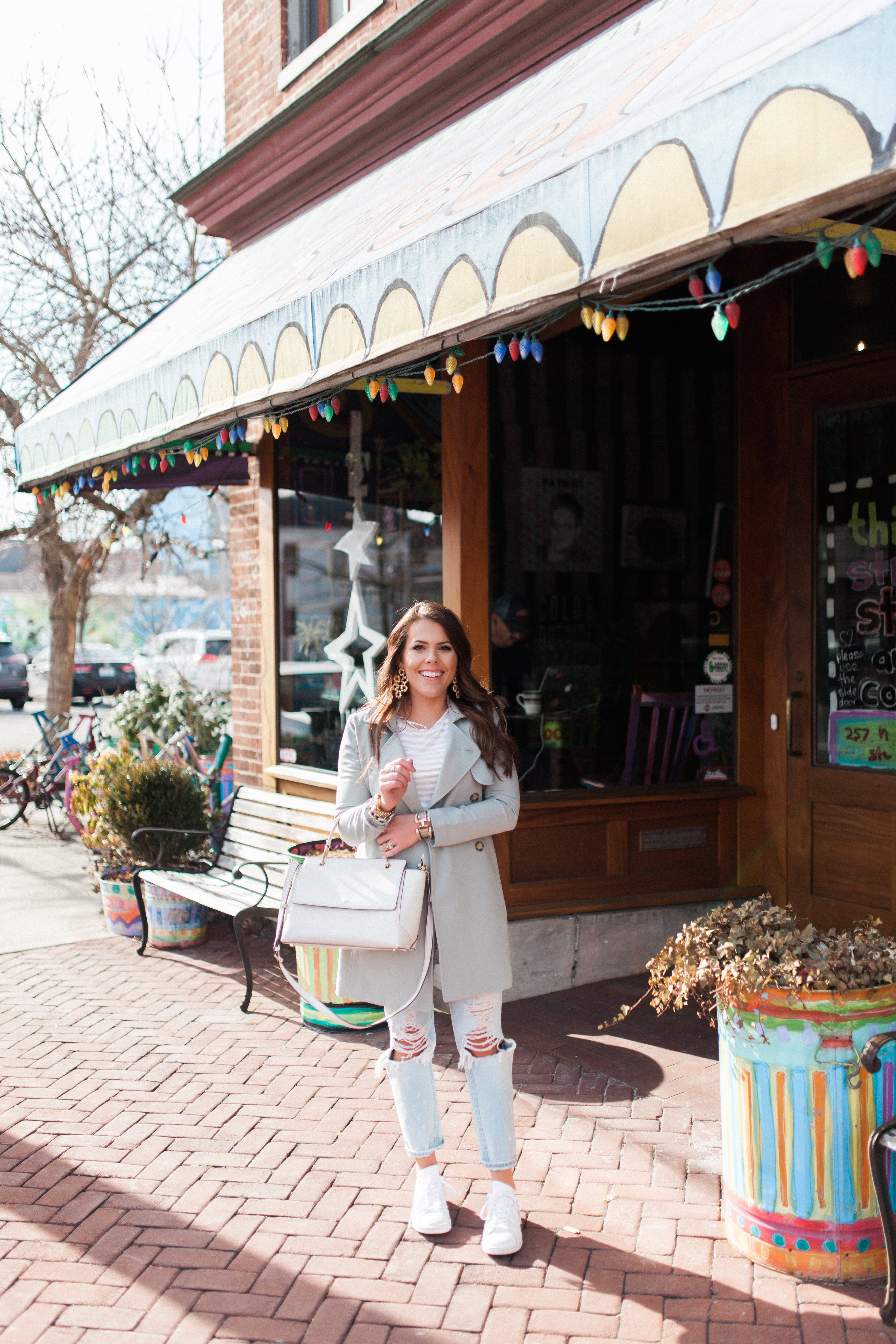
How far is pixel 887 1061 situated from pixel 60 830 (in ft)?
28.8

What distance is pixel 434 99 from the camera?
6098mm

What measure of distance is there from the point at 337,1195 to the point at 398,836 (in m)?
1.21

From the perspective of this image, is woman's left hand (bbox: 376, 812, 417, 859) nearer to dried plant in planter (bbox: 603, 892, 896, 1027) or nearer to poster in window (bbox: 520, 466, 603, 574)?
dried plant in planter (bbox: 603, 892, 896, 1027)

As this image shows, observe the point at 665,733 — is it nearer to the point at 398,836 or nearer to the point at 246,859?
the point at 246,859

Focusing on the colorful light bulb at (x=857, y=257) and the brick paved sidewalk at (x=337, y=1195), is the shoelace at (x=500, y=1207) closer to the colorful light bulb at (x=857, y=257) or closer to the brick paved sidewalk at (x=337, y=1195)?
the brick paved sidewalk at (x=337, y=1195)

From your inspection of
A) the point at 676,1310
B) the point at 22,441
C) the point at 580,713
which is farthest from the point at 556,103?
the point at 22,441

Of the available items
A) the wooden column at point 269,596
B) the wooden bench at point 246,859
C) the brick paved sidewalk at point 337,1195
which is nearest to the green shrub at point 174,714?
the wooden column at point 269,596

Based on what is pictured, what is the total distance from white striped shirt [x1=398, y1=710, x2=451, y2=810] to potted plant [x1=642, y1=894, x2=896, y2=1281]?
3.06 feet

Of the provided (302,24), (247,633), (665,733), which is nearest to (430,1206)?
(665,733)

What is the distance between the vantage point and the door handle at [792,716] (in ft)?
18.3

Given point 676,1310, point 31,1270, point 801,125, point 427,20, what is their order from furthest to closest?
point 427,20 → point 31,1270 → point 676,1310 → point 801,125

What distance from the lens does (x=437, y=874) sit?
3.28m

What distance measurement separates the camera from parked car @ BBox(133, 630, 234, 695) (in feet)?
66.5

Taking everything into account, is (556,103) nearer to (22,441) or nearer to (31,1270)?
(31,1270)
